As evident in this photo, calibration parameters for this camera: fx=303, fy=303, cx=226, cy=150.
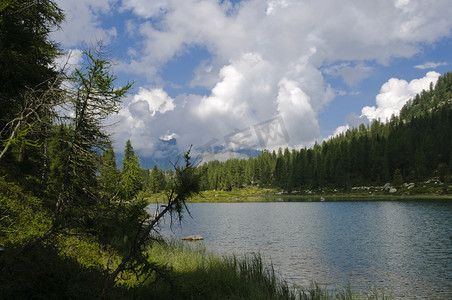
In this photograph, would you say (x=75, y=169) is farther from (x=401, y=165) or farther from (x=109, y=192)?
(x=401, y=165)

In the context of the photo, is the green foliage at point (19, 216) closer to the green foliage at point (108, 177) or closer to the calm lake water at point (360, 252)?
the green foliage at point (108, 177)

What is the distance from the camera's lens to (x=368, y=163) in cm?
14400

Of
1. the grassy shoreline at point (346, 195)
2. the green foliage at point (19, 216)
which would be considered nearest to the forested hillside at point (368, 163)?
the grassy shoreline at point (346, 195)

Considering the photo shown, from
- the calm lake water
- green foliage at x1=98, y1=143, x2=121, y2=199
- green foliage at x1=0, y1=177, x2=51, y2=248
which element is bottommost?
the calm lake water

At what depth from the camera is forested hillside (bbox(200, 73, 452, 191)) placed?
124 m

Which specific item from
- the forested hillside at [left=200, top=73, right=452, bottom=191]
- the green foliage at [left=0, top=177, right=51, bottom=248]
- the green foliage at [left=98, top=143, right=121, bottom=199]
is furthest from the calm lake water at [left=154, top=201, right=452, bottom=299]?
the forested hillside at [left=200, top=73, right=452, bottom=191]

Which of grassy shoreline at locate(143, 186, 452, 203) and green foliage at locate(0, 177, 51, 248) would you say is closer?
green foliage at locate(0, 177, 51, 248)

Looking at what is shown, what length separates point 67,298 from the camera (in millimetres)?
6527

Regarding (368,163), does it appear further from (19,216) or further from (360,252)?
(19,216)

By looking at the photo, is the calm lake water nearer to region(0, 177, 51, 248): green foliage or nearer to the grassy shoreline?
region(0, 177, 51, 248): green foliage

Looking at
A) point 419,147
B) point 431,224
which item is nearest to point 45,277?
point 431,224

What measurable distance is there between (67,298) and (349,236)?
3158 cm

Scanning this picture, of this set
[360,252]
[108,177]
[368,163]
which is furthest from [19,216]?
[368,163]

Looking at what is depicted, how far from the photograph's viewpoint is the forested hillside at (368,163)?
12350 cm
